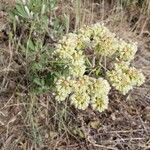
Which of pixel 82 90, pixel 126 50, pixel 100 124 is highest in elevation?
pixel 126 50

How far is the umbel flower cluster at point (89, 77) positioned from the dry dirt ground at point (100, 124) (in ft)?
0.55

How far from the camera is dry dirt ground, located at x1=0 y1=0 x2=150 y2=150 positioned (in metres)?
2.23

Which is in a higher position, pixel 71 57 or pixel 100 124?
pixel 71 57

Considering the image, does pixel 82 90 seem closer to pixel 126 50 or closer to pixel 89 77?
pixel 89 77

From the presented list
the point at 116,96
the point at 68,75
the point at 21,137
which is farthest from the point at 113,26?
the point at 21,137

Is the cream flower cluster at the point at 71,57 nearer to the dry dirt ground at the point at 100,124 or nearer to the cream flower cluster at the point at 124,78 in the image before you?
the cream flower cluster at the point at 124,78

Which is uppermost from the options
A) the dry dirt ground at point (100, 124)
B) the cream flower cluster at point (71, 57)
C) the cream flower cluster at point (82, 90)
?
the cream flower cluster at point (71, 57)

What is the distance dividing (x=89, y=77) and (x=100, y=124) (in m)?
0.27

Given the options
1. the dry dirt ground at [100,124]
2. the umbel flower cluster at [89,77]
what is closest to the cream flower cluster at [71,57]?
the umbel flower cluster at [89,77]

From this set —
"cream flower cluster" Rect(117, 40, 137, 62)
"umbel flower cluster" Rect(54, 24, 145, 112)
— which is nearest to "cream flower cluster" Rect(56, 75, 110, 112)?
"umbel flower cluster" Rect(54, 24, 145, 112)

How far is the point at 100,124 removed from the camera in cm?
234

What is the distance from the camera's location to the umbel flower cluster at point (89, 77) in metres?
2.13

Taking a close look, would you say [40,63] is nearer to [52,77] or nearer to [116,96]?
[52,77]

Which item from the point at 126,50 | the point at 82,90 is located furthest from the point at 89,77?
the point at 126,50
